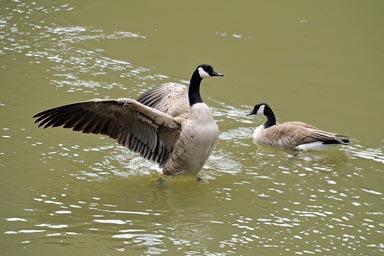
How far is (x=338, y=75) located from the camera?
12.9 metres

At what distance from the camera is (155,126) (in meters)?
8.31

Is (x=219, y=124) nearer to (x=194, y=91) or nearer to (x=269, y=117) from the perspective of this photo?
(x=269, y=117)

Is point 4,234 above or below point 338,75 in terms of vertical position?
below

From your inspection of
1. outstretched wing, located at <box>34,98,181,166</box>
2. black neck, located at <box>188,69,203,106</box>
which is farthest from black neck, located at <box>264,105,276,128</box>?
outstretched wing, located at <box>34,98,181,166</box>

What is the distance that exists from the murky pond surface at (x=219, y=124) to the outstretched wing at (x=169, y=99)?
77 centimetres

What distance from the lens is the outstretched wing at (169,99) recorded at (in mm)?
9188

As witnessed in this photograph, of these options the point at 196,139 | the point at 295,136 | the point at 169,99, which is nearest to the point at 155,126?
the point at 196,139

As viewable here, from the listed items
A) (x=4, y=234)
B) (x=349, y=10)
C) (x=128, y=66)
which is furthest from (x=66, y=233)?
(x=349, y=10)

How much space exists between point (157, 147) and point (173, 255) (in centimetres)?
250

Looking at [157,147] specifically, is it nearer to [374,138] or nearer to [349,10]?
[374,138]

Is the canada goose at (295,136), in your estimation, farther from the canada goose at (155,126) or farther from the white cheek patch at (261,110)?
the canada goose at (155,126)

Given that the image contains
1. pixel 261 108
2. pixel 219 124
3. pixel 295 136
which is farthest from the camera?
pixel 261 108

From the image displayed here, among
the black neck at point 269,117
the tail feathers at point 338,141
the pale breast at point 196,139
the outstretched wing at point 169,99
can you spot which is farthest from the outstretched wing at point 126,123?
the black neck at point 269,117

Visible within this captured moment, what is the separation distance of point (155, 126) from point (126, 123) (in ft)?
1.16
